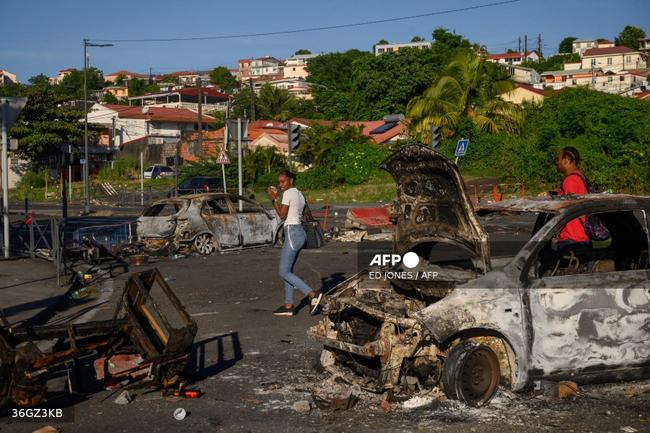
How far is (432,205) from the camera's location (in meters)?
6.85

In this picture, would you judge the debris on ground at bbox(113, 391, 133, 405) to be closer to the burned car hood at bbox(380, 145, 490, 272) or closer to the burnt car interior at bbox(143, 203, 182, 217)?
the burned car hood at bbox(380, 145, 490, 272)

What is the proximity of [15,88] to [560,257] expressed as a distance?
6735 centimetres

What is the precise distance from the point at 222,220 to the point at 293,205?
301 inches

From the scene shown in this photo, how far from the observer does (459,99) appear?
46.3 metres

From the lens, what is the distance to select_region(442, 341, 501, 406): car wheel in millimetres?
6059

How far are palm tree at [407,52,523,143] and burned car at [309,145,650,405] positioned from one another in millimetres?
38071

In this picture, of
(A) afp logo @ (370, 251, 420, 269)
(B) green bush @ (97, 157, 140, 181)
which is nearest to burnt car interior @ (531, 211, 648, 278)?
(A) afp logo @ (370, 251, 420, 269)

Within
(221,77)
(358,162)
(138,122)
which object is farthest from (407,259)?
(221,77)

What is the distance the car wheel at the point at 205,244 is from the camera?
57.1ft

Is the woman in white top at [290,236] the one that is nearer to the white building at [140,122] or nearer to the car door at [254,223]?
the car door at [254,223]

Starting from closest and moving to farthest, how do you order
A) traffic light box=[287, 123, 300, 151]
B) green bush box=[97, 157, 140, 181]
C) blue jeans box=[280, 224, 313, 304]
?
blue jeans box=[280, 224, 313, 304] → traffic light box=[287, 123, 300, 151] → green bush box=[97, 157, 140, 181]

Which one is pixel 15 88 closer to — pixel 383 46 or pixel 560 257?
pixel 560 257

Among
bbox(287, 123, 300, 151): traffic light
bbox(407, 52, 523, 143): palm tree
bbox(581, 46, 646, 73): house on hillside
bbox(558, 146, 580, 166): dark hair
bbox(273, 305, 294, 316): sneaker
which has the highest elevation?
bbox(581, 46, 646, 73): house on hillside

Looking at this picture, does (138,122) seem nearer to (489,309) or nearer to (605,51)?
(489,309)
